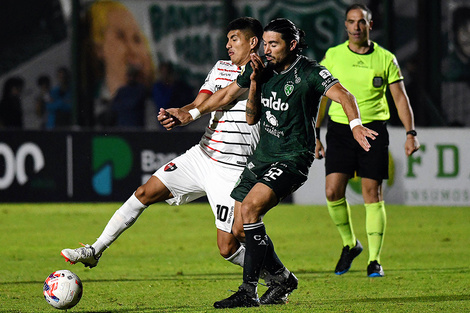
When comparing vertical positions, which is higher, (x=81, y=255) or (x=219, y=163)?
(x=219, y=163)

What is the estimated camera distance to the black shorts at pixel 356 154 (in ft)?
26.5

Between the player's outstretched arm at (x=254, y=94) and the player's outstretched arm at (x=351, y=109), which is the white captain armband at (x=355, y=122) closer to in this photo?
the player's outstretched arm at (x=351, y=109)

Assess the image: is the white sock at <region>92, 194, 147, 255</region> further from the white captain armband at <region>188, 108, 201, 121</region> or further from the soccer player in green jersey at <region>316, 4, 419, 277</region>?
the soccer player in green jersey at <region>316, 4, 419, 277</region>

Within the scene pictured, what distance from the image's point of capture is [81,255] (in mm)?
6621

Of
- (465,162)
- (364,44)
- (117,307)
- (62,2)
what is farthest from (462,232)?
(62,2)

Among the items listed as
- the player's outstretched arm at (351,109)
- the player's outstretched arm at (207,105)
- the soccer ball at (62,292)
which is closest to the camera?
the player's outstretched arm at (351,109)

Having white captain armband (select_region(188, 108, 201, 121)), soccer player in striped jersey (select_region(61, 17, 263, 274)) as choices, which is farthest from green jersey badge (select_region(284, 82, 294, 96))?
white captain armband (select_region(188, 108, 201, 121))

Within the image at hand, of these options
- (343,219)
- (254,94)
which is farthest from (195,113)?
(343,219)

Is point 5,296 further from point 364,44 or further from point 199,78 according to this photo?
point 199,78

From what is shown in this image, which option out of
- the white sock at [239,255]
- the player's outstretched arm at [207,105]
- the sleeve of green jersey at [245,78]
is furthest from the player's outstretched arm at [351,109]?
the white sock at [239,255]

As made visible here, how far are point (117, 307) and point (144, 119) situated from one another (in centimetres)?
973

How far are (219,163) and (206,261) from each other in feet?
7.54

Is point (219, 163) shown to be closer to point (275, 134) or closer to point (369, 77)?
point (275, 134)

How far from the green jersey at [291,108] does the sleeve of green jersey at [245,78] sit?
0.01m
